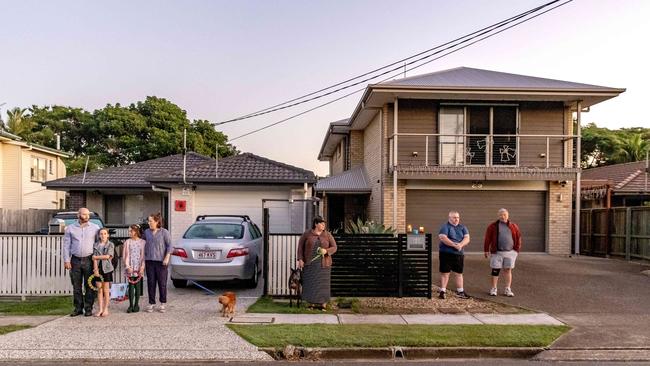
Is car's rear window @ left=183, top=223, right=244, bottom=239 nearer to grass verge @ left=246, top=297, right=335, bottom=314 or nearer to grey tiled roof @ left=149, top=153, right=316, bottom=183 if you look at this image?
grass verge @ left=246, top=297, right=335, bottom=314

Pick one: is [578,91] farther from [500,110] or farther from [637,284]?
[637,284]

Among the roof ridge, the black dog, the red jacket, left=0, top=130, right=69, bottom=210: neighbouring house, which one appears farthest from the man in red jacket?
left=0, top=130, right=69, bottom=210: neighbouring house

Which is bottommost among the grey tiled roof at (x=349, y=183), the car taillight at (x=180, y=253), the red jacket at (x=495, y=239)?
the car taillight at (x=180, y=253)

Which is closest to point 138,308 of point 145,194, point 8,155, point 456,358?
point 456,358

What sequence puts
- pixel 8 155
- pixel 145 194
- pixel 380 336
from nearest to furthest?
pixel 380 336, pixel 145 194, pixel 8 155

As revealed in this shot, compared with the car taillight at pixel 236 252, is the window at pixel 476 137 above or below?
above

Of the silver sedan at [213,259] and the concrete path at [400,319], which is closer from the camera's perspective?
the concrete path at [400,319]

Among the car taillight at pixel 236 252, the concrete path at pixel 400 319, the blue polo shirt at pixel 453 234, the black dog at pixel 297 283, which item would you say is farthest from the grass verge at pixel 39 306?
the blue polo shirt at pixel 453 234

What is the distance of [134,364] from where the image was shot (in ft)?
20.3

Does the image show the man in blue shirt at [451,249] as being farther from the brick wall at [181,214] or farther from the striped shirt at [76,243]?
the brick wall at [181,214]

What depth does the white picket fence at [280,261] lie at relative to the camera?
10.1 metres

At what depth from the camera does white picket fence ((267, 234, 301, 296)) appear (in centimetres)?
1009

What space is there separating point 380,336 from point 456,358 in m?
1.04

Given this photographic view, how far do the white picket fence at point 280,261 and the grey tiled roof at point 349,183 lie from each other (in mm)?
9445
